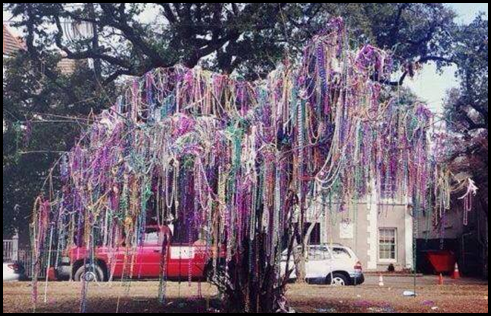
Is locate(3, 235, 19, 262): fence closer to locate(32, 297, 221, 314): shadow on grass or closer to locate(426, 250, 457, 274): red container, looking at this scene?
locate(32, 297, 221, 314): shadow on grass

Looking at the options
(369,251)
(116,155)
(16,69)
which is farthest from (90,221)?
(369,251)

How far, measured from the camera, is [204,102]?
9695 millimetres

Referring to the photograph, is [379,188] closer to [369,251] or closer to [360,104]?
[360,104]

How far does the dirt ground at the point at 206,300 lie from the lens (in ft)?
35.0

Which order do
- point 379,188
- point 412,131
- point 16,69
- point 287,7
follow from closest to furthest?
point 412,131 < point 379,188 < point 287,7 < point 16,69

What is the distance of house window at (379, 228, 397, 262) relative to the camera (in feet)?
88.1

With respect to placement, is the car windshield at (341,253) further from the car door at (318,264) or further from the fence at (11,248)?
the fence at (11,248)

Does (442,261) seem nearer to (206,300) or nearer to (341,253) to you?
(341,253)

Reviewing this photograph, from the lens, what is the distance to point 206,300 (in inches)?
453

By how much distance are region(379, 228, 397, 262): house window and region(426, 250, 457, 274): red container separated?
1962mm

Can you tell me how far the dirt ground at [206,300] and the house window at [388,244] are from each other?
37.1ft

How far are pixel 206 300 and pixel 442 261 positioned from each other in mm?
15825

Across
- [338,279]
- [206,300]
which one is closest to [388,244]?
[338,279]

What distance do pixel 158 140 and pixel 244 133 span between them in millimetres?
1156
